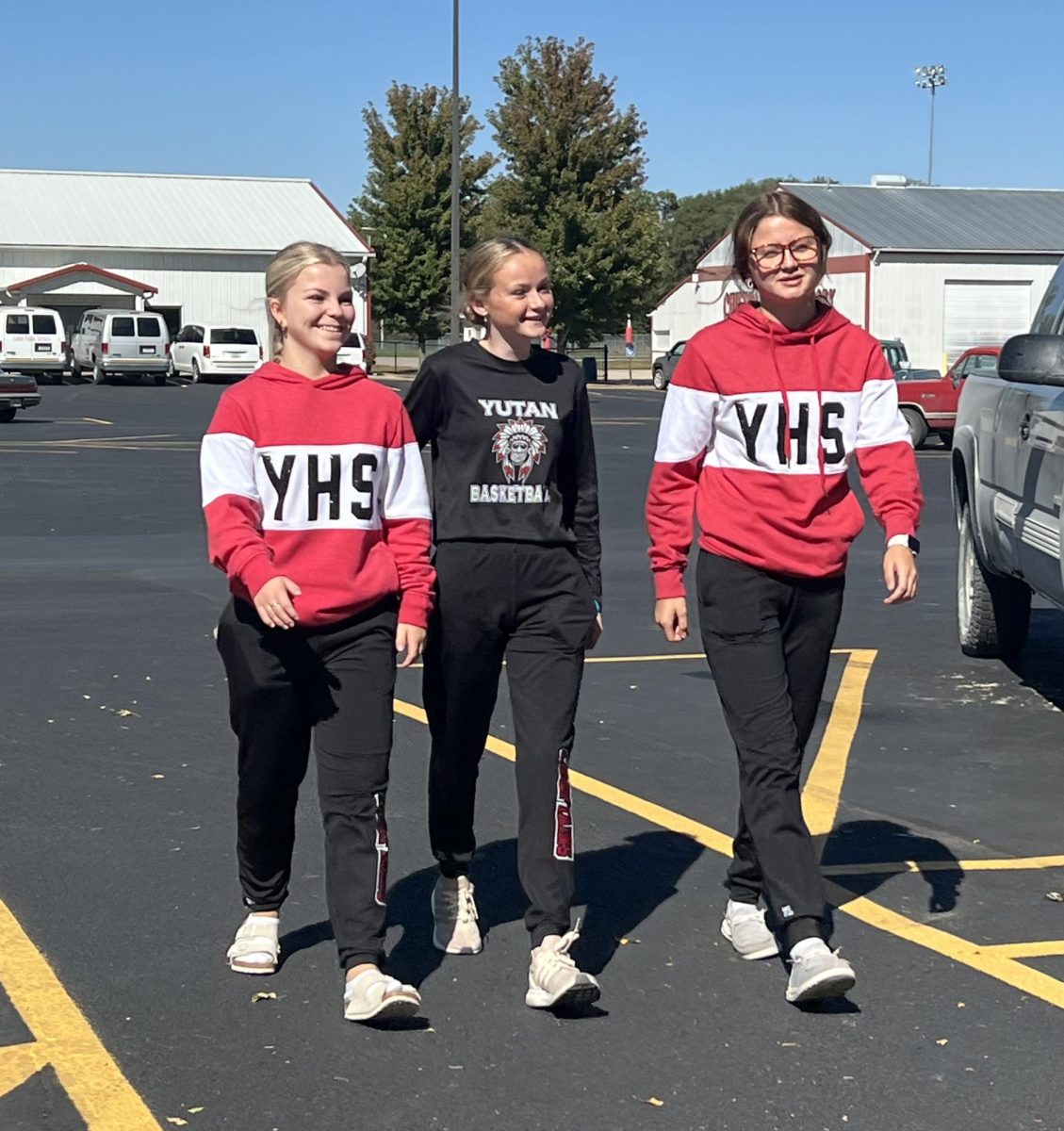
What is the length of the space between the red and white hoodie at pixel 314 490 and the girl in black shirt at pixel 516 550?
9.1 inches

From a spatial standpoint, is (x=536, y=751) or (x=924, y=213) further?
(x=924, y=213)

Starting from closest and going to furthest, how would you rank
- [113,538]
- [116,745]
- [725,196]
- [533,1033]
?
[533,1033] → [116,745] → [113,538] → [725,196]

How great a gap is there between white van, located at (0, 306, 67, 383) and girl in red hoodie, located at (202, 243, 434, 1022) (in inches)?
1902

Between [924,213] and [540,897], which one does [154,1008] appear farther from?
[924,213]

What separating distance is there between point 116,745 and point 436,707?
295 cm

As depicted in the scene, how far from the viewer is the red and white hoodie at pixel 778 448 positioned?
4.63m

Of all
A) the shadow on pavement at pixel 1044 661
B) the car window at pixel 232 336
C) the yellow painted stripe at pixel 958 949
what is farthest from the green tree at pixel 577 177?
the yellow painted stripe at pixel 958 949

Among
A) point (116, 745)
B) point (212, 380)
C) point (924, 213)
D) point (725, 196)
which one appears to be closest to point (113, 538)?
point (116, 745)

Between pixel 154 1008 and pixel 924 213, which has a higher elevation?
pixel 924 213

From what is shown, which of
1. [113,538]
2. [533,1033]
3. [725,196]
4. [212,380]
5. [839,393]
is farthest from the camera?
[725,196]

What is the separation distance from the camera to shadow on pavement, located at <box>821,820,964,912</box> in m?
5.55

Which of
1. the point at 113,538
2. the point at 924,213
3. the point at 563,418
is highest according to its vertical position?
the point at 924,213

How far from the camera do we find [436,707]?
478 cm

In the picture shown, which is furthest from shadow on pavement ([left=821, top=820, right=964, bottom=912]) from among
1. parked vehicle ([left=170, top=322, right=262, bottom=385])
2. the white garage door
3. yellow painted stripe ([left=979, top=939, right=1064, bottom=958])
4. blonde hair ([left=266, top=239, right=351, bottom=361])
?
the white garage door
